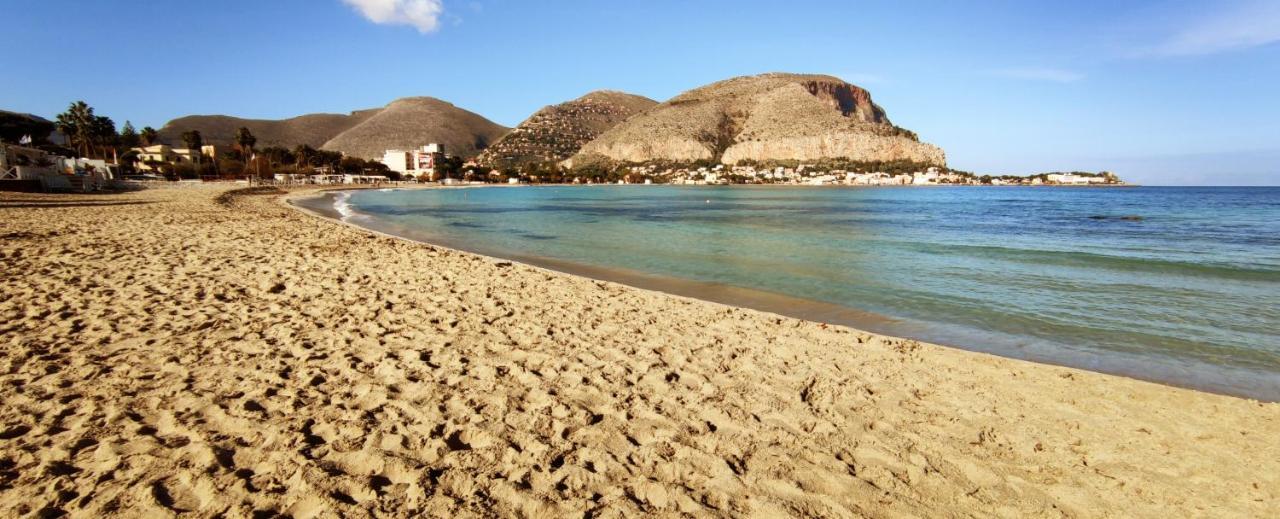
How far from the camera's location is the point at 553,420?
3.84m

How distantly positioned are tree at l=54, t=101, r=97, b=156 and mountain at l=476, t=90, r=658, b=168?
326 feet

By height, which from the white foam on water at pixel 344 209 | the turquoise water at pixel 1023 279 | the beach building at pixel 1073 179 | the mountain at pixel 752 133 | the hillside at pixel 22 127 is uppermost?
the mountain at pixel 752 133

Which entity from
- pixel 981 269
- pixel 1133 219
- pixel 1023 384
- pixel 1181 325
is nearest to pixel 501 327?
pixel 1023 384

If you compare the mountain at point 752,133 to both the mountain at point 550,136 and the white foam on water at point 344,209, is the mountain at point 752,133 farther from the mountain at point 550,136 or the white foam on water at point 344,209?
the white foam on water at point 344,209

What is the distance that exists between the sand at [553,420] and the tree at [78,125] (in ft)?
289

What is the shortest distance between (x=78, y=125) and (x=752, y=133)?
12156 cm

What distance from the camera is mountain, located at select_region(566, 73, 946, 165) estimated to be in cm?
13725

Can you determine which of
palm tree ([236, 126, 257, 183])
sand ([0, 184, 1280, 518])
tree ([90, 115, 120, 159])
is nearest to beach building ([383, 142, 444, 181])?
palm tree ([236, 126, 257, 183])

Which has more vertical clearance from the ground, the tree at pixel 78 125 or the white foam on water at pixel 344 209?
the tree at pixel 78 125

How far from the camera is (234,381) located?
14.0ft

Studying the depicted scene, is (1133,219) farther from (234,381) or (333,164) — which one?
(333,164)

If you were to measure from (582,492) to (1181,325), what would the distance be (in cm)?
892

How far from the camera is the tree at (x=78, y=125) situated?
227 feet

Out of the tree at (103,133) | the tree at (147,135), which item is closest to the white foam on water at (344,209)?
the tree at (103,133)
